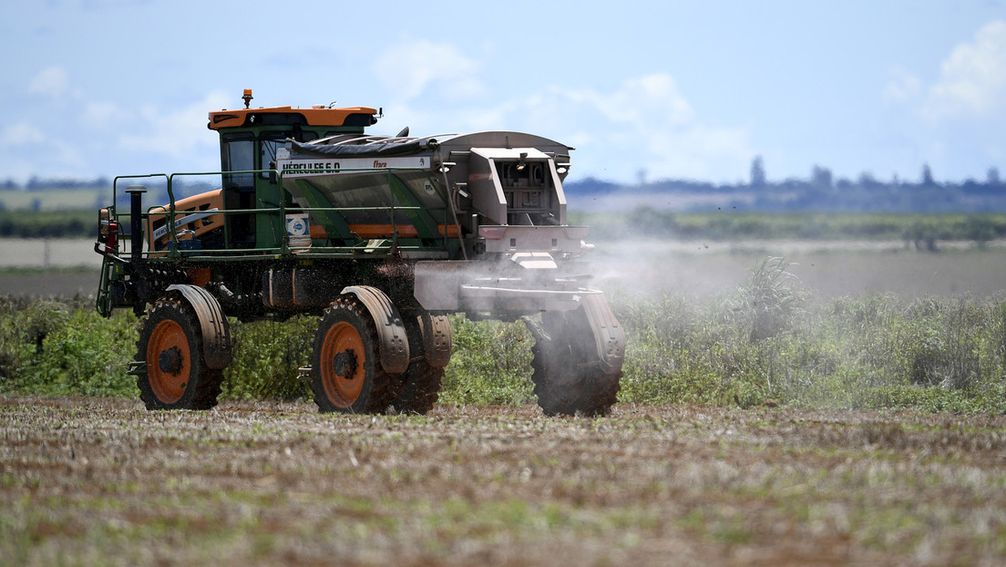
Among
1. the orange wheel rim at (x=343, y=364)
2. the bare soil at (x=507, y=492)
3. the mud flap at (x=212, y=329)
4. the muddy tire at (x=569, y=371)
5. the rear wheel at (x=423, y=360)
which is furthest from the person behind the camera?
the mud flap at (x=212, y=329)

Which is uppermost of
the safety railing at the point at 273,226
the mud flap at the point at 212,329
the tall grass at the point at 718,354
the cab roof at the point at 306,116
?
the cab roof at the point at 306,116

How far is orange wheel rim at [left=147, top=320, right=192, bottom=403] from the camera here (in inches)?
710

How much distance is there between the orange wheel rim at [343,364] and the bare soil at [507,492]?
125 cm

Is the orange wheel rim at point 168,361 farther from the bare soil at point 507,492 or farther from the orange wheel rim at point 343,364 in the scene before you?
the bare soil at point 507,492

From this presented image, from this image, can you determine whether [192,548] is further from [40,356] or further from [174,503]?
[40,356]

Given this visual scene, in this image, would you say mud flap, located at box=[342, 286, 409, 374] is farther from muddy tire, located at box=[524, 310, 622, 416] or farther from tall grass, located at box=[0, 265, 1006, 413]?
tall grass, located at box=[0, 265, 1006, 413]

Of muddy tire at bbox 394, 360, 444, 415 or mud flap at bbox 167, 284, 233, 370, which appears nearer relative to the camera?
muddy tire at bbox 394, 360, 444, 415

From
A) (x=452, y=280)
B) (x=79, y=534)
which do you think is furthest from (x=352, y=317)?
(x=79, y=534)

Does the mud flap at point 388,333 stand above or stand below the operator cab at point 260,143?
below

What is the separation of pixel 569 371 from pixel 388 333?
2.05 meters

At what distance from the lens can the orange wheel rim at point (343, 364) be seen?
16.1 metres

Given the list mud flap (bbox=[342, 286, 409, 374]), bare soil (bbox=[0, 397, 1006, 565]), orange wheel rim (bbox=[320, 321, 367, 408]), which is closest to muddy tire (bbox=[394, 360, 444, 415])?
orange wheel rim (bbox=[320, 321, 367, 408])

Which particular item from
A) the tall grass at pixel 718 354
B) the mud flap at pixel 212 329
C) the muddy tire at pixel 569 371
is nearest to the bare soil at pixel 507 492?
the muddy tire at pixel 569 371

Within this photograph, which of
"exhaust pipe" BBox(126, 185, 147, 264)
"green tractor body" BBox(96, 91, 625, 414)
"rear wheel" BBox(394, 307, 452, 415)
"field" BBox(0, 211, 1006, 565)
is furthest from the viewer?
"exhaust pipe" BBox(126, 185, 147, 264)
